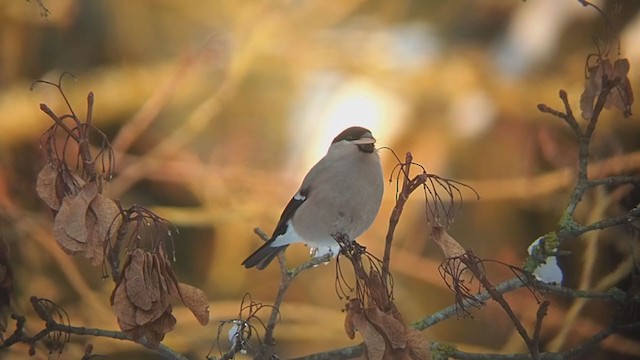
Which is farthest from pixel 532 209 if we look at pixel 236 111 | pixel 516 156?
pixel 236 111

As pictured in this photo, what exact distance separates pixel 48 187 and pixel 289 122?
1.55 metres

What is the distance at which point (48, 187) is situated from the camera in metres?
0.73

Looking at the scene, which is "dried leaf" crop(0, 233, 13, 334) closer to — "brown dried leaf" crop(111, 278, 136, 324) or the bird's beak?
"brown dried leaf" crop(111, 278, 136, 324)

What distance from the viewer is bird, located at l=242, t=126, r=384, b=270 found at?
Result: 3.75 ft

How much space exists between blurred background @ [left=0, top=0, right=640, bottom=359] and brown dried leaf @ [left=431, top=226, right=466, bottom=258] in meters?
1.38

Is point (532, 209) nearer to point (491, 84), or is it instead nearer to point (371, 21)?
point (491, 84)

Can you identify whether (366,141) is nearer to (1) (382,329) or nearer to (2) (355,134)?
(2) (355,134)

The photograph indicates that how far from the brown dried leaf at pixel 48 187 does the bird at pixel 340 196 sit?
436 mm

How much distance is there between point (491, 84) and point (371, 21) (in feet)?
1.29

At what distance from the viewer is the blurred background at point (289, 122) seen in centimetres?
211

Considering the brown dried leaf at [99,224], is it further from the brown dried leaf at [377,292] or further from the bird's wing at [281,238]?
the bird's wing at [281,238]

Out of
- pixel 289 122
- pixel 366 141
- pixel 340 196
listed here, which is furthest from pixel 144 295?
pixel 289 122

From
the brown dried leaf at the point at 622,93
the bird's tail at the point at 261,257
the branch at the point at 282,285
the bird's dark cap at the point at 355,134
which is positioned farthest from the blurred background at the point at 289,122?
the brown dried leaf at the point at 622,93

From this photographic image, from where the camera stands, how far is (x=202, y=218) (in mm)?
Answer: 2168
